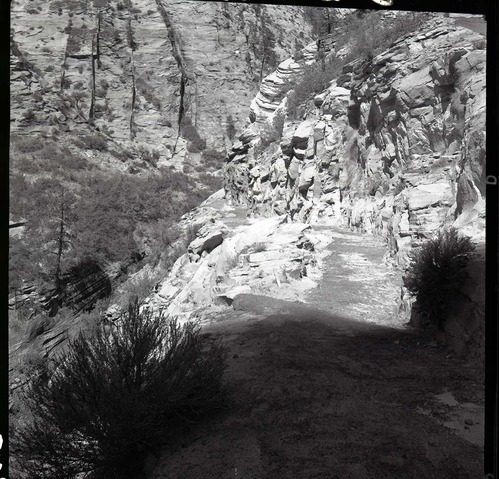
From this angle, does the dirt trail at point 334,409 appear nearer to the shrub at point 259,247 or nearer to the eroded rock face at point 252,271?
the eroded rock face at point 252,271

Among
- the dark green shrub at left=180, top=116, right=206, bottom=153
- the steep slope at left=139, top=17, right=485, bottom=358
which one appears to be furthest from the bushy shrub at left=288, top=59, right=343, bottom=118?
the dark green shrub at left=180, top=116, right=206, bottom=153

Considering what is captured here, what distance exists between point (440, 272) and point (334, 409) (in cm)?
218

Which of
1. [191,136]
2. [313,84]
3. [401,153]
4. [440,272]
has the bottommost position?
[440,272]

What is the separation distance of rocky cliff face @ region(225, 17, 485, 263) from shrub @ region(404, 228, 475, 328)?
508 millimetres

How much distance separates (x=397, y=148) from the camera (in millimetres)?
10664

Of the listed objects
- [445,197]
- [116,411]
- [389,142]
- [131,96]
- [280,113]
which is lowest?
[116,411]

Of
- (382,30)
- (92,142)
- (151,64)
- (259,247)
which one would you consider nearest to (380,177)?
(259,247)

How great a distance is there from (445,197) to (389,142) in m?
4.15

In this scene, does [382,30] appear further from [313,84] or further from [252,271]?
[252,271]

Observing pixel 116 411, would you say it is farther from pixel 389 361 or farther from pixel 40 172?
pixel 40 172

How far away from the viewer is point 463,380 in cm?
395

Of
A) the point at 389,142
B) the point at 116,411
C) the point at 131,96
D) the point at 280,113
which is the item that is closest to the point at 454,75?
the point at 389,142

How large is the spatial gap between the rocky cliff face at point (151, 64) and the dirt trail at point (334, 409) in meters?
34.1

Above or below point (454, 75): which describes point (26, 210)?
below
